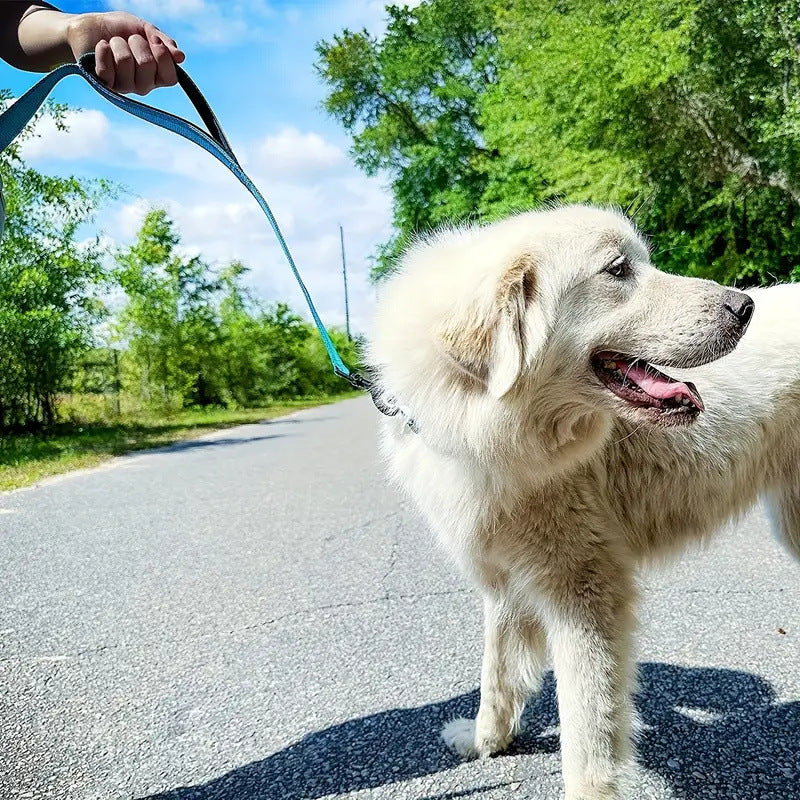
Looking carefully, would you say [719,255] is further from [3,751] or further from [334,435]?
[3,751]

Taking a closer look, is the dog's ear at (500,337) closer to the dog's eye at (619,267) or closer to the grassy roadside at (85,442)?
the dog's eye at (619,267)

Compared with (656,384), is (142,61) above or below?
above

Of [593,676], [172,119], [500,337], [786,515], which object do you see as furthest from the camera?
[786,515]

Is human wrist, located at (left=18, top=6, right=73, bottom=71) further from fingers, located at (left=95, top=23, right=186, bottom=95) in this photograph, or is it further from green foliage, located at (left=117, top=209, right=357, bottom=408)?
green foliage, located at (left=117, top=209, right=357, bottom=408)

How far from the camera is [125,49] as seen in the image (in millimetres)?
2164

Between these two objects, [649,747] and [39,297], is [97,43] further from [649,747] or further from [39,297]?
[39,297]

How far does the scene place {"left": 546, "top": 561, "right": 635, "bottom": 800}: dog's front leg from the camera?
220cm

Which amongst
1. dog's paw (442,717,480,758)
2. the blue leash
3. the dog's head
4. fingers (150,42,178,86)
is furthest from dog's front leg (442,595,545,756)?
fingers (150,42,178,86)

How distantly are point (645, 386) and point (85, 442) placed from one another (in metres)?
14.9

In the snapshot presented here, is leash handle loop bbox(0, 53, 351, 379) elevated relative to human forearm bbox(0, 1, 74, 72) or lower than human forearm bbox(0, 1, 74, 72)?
lower

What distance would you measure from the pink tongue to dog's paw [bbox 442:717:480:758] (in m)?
1.47

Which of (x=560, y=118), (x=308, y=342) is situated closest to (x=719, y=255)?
(x=560, y=118)

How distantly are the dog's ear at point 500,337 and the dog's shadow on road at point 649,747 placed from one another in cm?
147

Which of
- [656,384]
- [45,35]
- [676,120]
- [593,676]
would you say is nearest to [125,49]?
[45,35]
